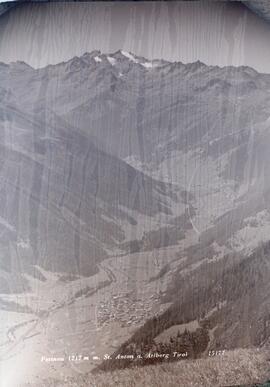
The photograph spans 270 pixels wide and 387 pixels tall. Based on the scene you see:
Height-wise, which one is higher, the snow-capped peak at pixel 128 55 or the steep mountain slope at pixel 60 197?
the snow-capped peak at pixel 128 55

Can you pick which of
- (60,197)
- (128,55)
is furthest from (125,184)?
(128,55)

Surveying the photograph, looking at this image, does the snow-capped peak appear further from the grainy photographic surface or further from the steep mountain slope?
the steep mountain slope

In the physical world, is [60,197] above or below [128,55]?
below

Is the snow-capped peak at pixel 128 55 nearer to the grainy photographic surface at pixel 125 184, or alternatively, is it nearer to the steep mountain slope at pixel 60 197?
the grainy photographic surface at pixel 125 184

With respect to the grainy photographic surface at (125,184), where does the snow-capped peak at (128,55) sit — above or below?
above

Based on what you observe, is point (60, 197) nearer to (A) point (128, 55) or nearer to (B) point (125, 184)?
(B) point (125, 184)

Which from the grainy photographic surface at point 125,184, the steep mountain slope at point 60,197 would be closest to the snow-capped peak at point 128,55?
the grainy photographic surface at point 125,184

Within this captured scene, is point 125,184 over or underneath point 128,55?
underneath

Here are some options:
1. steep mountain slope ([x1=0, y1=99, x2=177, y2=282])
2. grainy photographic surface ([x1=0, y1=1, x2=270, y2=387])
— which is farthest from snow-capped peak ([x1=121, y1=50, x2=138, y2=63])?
steep mountain slope ([x1=0, y1=99, x2=177, y2=282])
